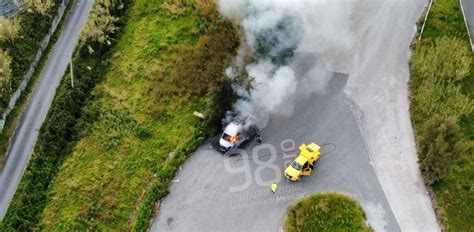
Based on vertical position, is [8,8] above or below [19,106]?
above

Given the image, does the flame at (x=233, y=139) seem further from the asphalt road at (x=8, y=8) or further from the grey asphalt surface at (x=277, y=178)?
the asphalt road at (x=8, y=8)

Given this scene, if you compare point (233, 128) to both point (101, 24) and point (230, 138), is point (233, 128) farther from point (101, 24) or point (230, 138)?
point (101, 24)

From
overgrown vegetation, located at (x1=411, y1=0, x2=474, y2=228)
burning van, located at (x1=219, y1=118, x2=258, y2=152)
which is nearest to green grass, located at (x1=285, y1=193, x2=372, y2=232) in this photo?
overgrown vegetation, located at (x1=411, y1=0, x2=474, y2=228)

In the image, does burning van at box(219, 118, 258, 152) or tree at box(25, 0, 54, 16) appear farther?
tree at box(25, 0, 54, 16)

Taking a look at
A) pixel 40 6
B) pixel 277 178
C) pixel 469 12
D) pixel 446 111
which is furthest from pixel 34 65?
pixel 469 12

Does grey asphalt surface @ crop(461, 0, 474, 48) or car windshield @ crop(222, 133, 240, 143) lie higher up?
grey asphalt surface @ crop(461, 0, 474, 48)

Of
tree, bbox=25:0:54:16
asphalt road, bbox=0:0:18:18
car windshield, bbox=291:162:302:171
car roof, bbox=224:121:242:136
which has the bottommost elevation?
car windshield, bbox=291:162:302:171

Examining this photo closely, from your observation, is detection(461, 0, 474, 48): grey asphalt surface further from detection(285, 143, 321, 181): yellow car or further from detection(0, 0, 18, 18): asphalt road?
detection(0, 0, 18, 18): asphalt road

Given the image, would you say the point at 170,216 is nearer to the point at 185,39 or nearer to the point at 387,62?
the point at 185,39
